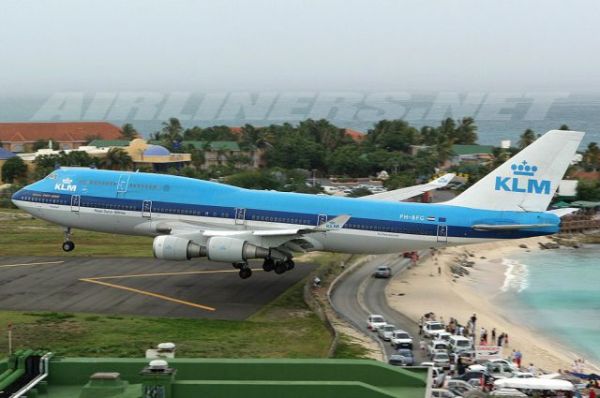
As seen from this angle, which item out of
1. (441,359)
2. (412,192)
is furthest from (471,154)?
(441,359)

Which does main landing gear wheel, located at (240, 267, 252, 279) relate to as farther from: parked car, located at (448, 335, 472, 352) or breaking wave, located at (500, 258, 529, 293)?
breaking wave, located at (500, 258, 529, 293)

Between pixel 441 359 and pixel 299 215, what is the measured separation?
12481 mm

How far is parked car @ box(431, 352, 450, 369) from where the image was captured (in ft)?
121

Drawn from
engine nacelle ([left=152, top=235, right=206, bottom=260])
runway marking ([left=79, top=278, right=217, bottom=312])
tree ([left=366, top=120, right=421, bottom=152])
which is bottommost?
runway marking ([left=79, top=278, right=217, bottom=312])

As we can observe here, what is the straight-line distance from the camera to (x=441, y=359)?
37.2 m

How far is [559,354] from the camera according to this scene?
4562cm

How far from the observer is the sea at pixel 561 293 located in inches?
1996

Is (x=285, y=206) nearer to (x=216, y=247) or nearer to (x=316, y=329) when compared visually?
(x=216, y=247)

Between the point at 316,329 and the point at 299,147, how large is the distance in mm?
93219

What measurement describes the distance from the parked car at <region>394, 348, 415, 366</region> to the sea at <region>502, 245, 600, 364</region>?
13.4 metres

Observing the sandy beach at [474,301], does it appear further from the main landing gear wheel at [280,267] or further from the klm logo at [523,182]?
the klm logo at [523,182]

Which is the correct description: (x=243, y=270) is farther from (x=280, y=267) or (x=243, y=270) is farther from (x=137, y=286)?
(x=137, y=286)

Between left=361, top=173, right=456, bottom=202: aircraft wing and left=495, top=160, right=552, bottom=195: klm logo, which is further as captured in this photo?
left=361, top=173, right=456, bottom=202: aircraft wing

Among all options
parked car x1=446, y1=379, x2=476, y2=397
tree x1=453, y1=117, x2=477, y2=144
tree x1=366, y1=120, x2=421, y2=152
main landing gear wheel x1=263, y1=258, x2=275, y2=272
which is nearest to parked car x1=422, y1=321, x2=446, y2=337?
main landing gear wheel x1=263, y1=258, x2=275, y2=272
